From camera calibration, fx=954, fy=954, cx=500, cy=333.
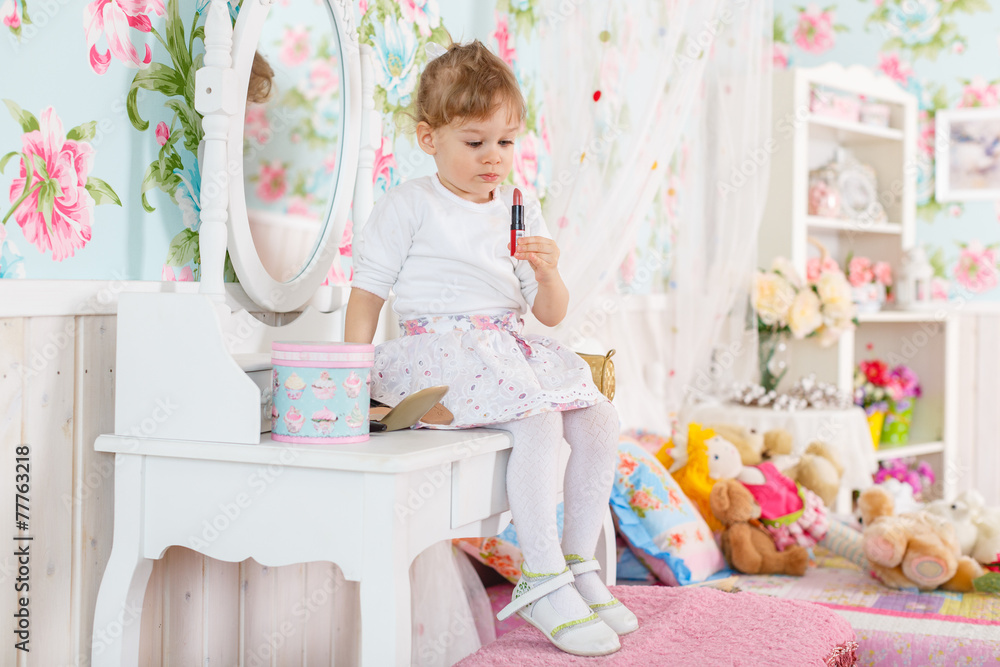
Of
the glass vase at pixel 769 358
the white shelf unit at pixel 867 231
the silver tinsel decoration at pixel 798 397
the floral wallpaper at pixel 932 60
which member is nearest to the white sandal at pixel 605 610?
the silver tinsel decoration at pixel 798 397

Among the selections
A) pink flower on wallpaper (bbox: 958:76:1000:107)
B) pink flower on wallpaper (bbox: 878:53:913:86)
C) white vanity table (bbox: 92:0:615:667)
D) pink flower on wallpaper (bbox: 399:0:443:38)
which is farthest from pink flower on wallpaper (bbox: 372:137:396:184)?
pink flower on wallpaper (bbox: 958:76:1000:107)

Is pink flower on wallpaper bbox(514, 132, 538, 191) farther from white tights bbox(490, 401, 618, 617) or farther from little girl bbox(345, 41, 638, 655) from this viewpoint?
white tights bbox(490, 401, 618, 617)

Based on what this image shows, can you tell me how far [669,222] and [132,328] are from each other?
1964mm

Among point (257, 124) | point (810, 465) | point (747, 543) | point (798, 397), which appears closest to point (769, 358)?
point (798, 397)

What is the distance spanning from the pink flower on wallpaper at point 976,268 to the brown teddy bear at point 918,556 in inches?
82.8

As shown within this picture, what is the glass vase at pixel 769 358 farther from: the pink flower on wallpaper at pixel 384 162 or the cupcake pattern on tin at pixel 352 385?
the cupcake pattern on tin at pixel 352 385

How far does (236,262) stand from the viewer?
137cm

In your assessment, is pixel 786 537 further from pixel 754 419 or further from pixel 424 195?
pixel 424 195

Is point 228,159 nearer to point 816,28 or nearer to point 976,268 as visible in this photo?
point 816,28

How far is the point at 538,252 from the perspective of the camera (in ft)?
4.27

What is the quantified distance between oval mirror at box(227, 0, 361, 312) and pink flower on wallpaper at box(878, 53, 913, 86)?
293 cm

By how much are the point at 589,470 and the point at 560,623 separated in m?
0.23

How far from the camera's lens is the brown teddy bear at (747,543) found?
2025mm

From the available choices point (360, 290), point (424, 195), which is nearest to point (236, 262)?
point (360, 290)
